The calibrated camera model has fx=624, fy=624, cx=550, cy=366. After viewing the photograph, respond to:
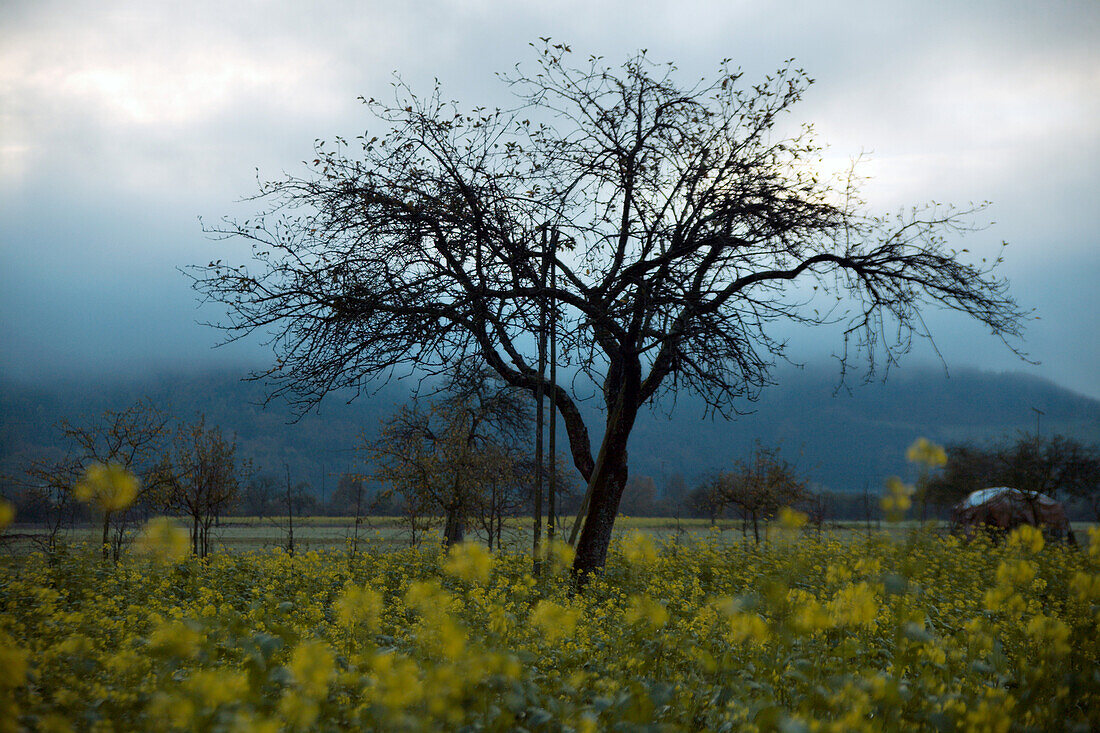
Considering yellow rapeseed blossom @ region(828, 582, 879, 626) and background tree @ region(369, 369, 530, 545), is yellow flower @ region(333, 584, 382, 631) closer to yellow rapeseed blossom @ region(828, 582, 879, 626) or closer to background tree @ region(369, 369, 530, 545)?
yellow rapeseed blossom @ region(828, 582, 879, 626)

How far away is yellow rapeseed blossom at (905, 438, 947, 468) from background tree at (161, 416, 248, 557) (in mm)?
17592

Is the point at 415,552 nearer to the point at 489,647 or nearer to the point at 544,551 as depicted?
the point at 544,551

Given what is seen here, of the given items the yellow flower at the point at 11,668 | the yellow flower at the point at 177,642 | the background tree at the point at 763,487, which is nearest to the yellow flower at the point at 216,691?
the yellow flower at the point at 177,642

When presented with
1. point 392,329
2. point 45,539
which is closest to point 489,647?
point 392,329

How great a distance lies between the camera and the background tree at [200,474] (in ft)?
55.5

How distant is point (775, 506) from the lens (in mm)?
24406

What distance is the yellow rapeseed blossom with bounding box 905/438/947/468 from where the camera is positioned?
283 centimetres

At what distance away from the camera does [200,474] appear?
17.4 meters

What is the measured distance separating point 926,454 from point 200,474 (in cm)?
1864

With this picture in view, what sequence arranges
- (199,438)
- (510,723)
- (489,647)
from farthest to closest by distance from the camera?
(199,438) < (489,647) < (510,723)

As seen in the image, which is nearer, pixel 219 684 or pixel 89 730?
pixel 219 684

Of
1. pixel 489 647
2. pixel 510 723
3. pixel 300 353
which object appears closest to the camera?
pixel 510 723

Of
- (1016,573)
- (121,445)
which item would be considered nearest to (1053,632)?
(1016,573)

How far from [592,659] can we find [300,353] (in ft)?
16.4
